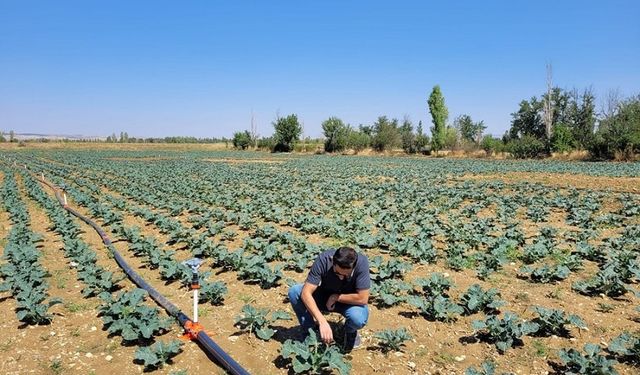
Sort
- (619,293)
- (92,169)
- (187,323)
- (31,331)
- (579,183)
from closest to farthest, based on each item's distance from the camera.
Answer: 1. (187,323)
2. (31,331)
3. (619,293)
4. (579,183)
5. (92,169)

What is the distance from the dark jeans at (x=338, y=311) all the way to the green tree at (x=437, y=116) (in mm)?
55078

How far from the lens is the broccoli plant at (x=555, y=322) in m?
5.11

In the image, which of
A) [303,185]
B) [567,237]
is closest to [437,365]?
[567,237]

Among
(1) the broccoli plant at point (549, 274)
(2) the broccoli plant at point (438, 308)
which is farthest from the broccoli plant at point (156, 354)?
(1) the broccoli plant at point (549, 274)

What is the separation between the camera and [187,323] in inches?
205

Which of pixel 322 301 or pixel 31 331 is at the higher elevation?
pixel 322 301

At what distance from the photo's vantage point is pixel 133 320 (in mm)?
5172

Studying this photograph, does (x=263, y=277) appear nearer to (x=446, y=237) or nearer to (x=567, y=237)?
(x=446, y=237)

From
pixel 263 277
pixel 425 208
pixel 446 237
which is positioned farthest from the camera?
pixel 425 208

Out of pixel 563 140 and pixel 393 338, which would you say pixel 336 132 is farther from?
pixel 393 338

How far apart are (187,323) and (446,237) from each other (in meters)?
6.80

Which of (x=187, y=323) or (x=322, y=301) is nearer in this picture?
(x=322, y=301)

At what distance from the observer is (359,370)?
15.0 feet

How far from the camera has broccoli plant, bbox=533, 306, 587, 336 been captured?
5113mm
